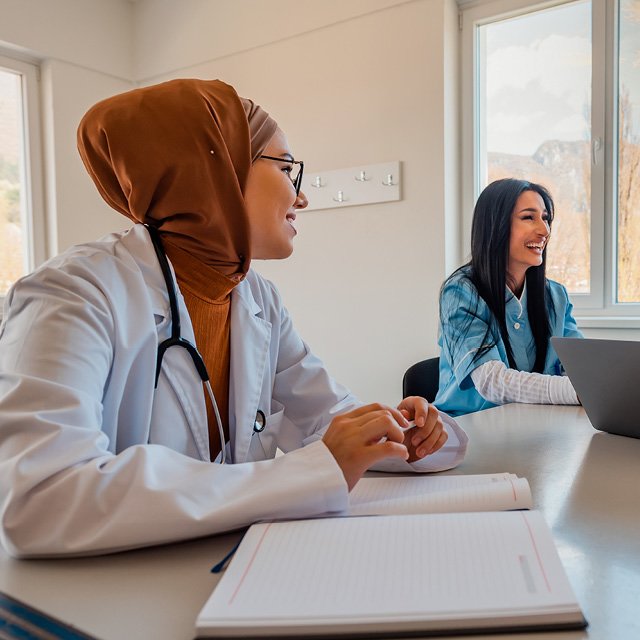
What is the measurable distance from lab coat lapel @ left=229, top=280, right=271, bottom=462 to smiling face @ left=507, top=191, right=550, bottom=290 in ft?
3.86

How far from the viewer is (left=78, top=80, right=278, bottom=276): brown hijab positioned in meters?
1.00

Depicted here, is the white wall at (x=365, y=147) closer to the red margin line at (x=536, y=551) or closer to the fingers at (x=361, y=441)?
the fingers at (x=361, y=441)

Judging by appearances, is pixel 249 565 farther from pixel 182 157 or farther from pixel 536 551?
pixel 182 157

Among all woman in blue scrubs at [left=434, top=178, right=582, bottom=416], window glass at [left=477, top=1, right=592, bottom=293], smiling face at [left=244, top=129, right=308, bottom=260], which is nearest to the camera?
smiling face at [left=244, top=129, right=308, bottom=260]

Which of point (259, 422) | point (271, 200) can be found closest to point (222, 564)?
point (259, 422)

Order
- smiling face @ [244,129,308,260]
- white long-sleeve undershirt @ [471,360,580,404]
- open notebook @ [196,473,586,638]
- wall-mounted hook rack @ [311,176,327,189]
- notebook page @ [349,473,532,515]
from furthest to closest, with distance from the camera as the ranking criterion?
wall-mounted hook rack @ [311,176,327,189] < white long-sleeve undershirt @ [471,360,580,404] < smiling face @ [244,129,308,260] < notebook page @ [349,473,532,515] < open notebook @ [196,473,586,638]

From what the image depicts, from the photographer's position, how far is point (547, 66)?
8.79ft

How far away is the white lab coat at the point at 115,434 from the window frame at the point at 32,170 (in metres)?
2.67

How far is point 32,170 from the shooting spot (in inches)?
133

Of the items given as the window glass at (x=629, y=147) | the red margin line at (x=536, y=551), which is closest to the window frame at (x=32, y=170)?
the window glass at (x=629, y=147)

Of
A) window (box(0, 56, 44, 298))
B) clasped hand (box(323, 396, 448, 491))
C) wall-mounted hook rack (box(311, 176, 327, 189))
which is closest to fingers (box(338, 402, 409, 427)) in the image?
clasped hand (box(323, 396, 448, 491))

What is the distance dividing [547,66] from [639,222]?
77 centimetres

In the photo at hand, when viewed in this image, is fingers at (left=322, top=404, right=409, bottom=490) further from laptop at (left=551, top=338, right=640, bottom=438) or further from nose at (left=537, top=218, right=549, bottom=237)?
nose at (left=537, top=218, right=549, bottom=237)

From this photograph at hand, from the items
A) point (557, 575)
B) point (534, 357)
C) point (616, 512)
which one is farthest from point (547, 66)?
point (557, 575)
